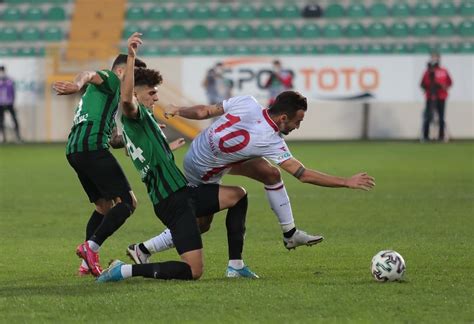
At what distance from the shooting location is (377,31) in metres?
32.5

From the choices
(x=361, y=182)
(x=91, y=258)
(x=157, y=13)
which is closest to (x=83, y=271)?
(x=91, y=258)

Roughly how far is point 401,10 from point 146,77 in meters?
25.8

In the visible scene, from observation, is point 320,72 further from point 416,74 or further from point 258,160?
point 258,160

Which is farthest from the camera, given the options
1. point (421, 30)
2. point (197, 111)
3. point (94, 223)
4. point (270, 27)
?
point (270, 27)

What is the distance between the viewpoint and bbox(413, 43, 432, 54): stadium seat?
3166 centimetres

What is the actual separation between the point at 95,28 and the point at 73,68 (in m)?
2.85

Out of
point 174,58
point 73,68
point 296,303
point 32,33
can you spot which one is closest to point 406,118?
point 174,58

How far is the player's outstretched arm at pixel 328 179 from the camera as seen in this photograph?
25.9ft

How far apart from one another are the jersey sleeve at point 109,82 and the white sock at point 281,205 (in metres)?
1.50

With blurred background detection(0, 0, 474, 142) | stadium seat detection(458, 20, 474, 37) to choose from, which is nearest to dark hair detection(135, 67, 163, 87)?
blurred background detection(0, 0, 474, 142)

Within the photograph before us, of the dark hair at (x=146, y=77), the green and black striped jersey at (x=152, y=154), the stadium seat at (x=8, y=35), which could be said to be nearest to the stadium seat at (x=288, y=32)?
the stadium seat at (x=8, y=35)

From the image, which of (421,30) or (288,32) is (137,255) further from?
(421,30)

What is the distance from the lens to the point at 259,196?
53.8ft

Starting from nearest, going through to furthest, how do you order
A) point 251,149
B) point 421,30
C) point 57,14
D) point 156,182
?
1. point 156,182
2. point 251,149
3. point 421,30
4. point 57,14
